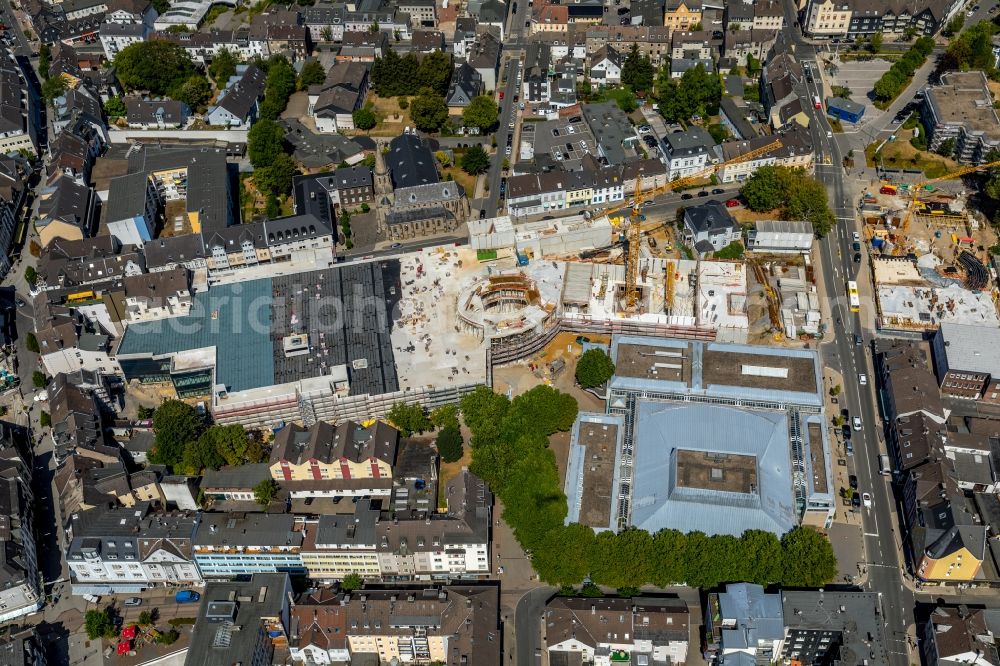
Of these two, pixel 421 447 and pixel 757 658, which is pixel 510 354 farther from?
pixel 757 658

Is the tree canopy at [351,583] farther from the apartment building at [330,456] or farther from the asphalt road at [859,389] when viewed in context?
the asphalt road at [859,389]

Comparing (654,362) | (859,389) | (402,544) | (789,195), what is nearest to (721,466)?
(654,362)

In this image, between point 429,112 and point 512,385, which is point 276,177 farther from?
point 512,385

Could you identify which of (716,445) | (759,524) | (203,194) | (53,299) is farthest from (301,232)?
(759,524)

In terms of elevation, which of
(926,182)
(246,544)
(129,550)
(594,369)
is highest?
(926,182)

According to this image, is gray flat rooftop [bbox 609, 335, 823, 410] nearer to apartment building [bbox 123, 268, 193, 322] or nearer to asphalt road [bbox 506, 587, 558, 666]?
asphalt road [bbox 506, 587, 558, 666]

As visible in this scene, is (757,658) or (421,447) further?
(421,447)
